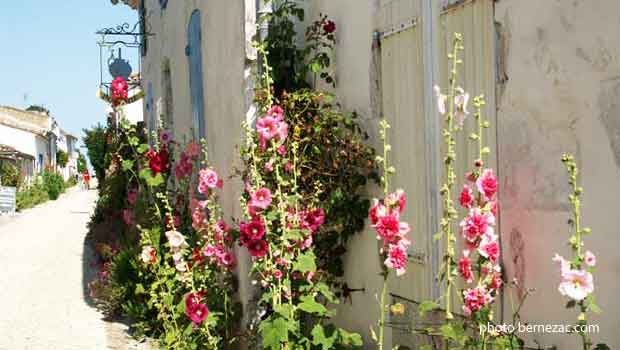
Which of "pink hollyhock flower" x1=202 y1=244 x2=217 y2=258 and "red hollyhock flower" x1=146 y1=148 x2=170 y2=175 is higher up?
"red hollyhock flower" x1=146 y1=148 x2=170 y2=175

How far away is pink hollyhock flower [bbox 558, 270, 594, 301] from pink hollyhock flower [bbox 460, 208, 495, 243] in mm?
551

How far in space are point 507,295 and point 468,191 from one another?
75 cm

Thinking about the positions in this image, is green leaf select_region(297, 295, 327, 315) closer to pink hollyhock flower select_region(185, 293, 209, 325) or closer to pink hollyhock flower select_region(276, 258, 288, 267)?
pink hollyhock flower select_region(276, 258, 288, 267)

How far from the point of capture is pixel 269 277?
4.20 metres

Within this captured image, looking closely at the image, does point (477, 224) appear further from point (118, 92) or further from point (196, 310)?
point (118, 92)

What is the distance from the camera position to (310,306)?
4.11 m

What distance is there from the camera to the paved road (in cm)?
736

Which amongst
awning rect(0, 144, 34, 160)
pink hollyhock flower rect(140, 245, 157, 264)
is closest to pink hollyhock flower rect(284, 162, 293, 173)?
pink hollyhock flower rect(140, 245, 157, 264)

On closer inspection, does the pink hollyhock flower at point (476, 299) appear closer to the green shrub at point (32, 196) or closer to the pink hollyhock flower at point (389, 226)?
the pink hollyhock flower at point (389, 226)

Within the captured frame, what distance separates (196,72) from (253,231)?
4.58 meters

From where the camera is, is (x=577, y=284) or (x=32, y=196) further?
(x=32, y=196)

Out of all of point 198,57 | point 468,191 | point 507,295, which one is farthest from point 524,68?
point 198,57

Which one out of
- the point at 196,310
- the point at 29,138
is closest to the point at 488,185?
the point at 196,310

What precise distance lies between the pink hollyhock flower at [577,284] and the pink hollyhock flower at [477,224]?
1.81 feet
